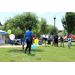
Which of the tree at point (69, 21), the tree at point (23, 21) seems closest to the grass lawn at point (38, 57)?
the tree at point (23, 21)

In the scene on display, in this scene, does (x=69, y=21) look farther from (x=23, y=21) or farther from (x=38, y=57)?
(x=38, y=57)

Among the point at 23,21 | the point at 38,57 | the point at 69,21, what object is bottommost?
the point at 38,57

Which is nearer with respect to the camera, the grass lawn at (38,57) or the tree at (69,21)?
the grass lawn at (38,57)

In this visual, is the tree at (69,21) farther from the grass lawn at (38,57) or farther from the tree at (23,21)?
the grass lawn at (38,57)

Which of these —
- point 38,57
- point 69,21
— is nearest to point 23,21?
point 38,57

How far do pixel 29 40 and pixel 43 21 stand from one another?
35930 millimetres

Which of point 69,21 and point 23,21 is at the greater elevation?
point 69,21

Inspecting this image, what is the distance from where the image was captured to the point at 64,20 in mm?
29641

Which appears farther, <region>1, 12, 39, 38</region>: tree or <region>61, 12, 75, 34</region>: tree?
<region>61, 12, 75, 34</region>: tree

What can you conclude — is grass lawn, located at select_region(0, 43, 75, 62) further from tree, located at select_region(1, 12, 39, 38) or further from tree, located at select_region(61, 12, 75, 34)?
tree, located at select_region(61, 12, 75, 34)

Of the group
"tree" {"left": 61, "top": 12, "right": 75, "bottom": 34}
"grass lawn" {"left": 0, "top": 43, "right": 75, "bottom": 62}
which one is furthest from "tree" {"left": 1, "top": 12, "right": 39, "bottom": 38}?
"tree" {"left": 61, "top": 12, "right": 75, "bottom": 34}

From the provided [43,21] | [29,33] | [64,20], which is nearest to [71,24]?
[64,20]

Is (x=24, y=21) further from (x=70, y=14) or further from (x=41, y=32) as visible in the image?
(x=41, y=32)

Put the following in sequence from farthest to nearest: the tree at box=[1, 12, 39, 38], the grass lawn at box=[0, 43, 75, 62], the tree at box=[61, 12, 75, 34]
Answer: the tree at box=[61, 12, 75, 34], the tree at box=[1, 12, 39, 38], the grass lawn at box=[0, 43, 75, 62]
